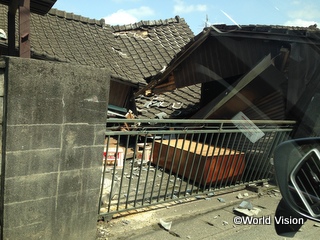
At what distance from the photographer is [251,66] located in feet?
23.1

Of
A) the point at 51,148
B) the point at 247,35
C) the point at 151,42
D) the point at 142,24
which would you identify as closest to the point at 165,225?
the point at 51,148

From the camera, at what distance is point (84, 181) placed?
289 centimetres

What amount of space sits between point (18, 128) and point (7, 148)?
18cm

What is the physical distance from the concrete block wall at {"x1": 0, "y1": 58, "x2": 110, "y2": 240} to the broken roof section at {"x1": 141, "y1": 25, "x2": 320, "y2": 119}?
454cm

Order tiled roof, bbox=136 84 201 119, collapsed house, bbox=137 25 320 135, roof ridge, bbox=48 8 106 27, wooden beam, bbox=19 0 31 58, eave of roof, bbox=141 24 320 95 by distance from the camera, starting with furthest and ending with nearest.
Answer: roof ridge, bbox=48 8 106 27
tiled roof, bbox=136 84 201 119
collapsed house, bbox=137 25 320 135
eave of roof, bbox=141 24 320 95
wooden beam, bbox=19 0 31 58

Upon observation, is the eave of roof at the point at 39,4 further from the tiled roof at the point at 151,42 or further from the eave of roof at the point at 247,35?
the tiled roof at the point at 151,42

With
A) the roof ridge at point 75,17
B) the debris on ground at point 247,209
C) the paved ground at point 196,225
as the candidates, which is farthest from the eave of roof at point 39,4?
the roof ridge at point 75,17

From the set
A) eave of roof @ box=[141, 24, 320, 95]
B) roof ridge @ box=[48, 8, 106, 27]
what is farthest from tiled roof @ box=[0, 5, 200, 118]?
eave of roof @ box=[141, 24, 320, 95]

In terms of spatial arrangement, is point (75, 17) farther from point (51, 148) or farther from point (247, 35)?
point (51, 148)

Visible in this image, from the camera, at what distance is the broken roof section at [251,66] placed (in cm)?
591

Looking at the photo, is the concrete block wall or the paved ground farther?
the paved ground

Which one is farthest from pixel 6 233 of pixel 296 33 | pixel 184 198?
pixel 296 33

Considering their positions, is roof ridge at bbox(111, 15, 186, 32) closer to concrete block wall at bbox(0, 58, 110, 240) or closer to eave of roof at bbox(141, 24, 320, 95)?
eave of roof at bbox(141, 24, 320, 95)

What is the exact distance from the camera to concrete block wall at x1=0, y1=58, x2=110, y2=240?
2406mm
